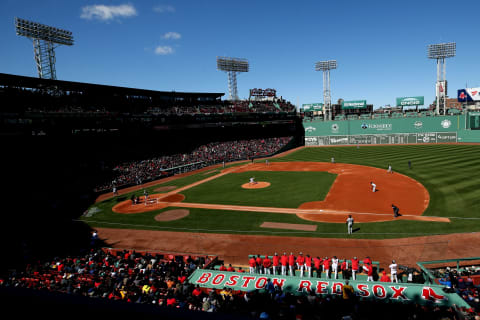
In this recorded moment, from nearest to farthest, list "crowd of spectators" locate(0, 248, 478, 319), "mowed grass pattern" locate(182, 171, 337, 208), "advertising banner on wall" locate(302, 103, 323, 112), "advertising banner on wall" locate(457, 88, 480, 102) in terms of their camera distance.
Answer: "crowd of spectators" locate(0, 248, 478, 319)
"mowed grass pattern" locate(182, 171, 337, 208)
"advertising banner on wall" locate(457, 88, 480, 102)
"advertising banner on wall" locate(302, 103, 323, 112)

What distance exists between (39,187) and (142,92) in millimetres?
31110

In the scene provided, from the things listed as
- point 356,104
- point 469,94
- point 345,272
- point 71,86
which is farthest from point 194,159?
point 469,94

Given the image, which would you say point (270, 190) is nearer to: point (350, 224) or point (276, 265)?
point (350, 224)

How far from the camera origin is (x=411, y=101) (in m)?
70.0

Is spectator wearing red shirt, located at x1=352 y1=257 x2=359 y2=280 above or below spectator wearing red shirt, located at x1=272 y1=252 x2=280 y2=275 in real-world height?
above

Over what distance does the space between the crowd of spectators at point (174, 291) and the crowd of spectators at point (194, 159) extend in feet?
72.6

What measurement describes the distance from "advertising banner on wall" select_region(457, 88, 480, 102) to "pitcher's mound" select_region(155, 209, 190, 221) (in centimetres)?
6702

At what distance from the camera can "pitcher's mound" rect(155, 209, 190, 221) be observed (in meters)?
24.5

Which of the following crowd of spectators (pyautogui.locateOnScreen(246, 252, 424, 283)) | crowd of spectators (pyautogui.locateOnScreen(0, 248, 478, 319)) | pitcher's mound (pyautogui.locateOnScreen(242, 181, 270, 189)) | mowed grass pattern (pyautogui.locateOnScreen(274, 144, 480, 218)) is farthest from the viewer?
pitcher's mound (pyautogui.locateOnScreen(242, 181, 270, 189))

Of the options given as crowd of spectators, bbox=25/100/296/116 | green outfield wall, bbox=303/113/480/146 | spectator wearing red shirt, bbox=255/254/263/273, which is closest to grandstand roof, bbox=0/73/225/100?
crowd of spectators, bbox=25/100/296/116

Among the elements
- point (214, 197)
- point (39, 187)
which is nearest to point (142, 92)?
point (39, 187)

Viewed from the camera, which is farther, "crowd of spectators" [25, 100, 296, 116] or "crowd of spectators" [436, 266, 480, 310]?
"crowd of spectators" [25, 100, 296, 116]

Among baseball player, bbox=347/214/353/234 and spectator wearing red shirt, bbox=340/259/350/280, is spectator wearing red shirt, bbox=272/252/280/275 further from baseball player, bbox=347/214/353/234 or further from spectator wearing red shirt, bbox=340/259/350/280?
baseball player, bbox=347/214/353/234

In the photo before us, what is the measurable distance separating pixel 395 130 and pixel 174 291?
6411 cm
